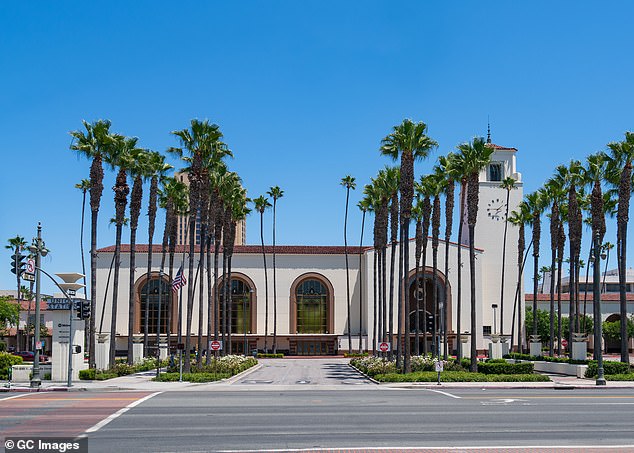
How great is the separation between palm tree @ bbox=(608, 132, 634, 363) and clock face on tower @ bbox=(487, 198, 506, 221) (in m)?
40.9

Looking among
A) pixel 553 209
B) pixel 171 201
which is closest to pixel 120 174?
pixel 171 201

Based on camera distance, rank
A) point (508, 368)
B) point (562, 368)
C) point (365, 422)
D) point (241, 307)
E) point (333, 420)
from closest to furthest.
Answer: point (365, 422) → point (333, 420) → point (508, 368) → point (562, 368) → point (241, 307)

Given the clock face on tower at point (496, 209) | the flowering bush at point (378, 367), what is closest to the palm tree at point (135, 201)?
the flowering bush at point (378, 367)

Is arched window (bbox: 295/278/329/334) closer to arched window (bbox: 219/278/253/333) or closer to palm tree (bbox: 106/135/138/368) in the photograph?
arched window (bbox: 219/278/253/333)

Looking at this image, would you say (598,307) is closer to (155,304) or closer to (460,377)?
(460,377)

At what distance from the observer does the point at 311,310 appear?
8675 centimetres

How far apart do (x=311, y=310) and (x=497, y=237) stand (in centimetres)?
2352

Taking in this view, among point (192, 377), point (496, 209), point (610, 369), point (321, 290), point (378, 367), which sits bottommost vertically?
point (192, 377)

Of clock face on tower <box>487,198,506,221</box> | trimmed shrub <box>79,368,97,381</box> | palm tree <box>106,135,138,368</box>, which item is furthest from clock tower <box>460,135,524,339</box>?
trimmed shrub <box>79,368,97,381</box>

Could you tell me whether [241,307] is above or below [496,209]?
below

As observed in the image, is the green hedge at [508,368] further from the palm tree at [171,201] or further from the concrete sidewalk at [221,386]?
the palm tree at [171,201]

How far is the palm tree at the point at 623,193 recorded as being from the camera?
147 feet

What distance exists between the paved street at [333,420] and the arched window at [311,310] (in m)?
53.3

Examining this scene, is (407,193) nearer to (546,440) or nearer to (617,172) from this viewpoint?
(617,172)
